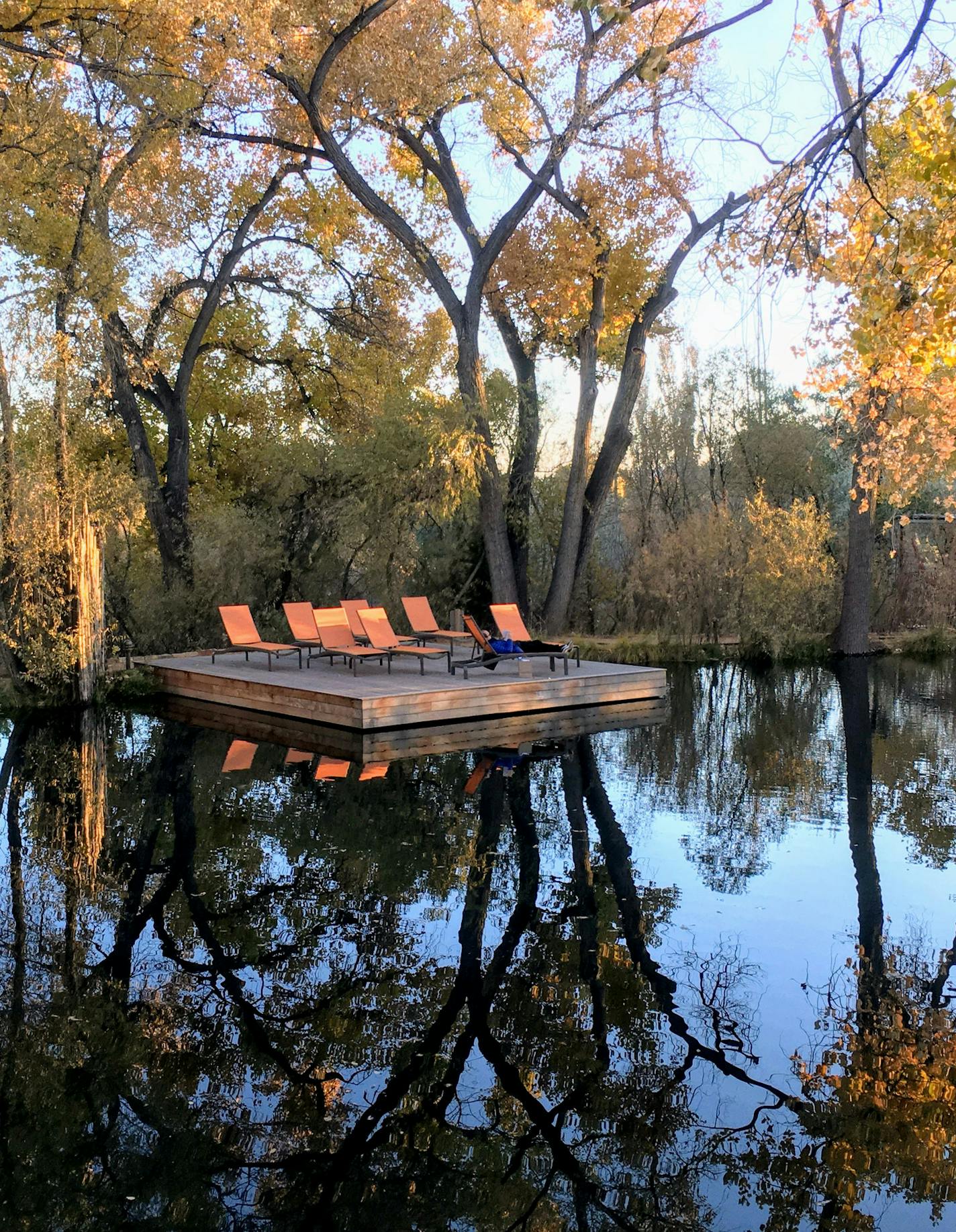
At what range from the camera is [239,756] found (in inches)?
383

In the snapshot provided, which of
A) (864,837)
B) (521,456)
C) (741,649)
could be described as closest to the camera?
(864,837)

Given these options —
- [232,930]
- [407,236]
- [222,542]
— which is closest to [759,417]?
[407,236]

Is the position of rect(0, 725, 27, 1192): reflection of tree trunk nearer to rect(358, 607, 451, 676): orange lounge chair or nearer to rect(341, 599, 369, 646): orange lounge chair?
rect(358, 607, 451, 676): orange lounge chair

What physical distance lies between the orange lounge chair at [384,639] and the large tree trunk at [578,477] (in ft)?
14.9

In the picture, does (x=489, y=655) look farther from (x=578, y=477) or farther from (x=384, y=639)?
(x=578, y=477)

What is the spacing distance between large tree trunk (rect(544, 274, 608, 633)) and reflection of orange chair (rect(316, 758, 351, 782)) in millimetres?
8591

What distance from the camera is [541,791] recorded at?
8414 millimetres

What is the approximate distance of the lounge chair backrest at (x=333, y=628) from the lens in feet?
42.4

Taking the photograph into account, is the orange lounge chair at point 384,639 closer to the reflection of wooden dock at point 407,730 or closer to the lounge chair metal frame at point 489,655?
the lounge chair metal frame at point 489,655

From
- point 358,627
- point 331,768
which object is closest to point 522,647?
point 358,627

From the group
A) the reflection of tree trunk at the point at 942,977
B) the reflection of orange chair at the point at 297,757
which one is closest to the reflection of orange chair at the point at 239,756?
the reflection of orange chair at the point at 297,757

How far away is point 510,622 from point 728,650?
196 inches

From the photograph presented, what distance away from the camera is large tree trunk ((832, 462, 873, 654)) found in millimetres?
17906

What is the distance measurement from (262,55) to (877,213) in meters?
11.0
